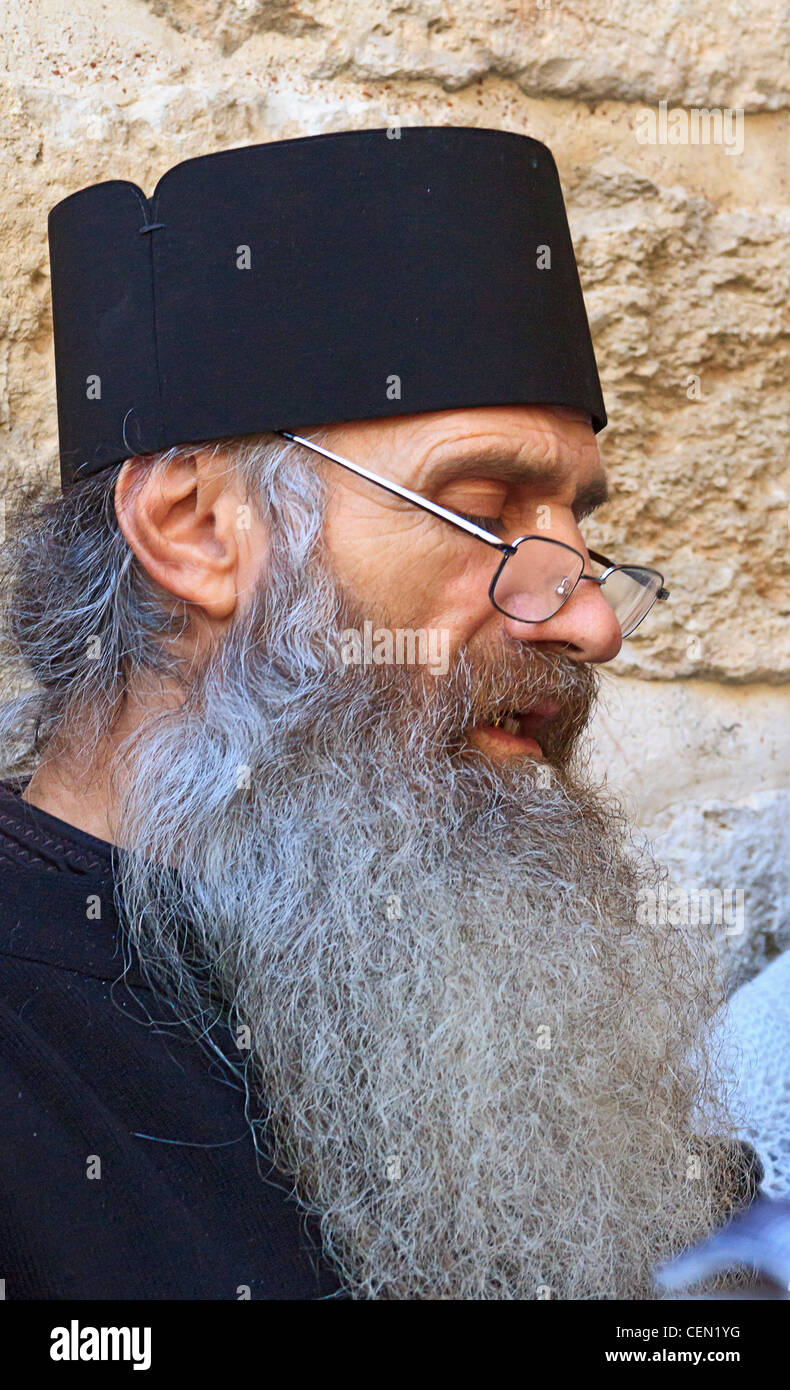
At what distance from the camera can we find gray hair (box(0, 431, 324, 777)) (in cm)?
146

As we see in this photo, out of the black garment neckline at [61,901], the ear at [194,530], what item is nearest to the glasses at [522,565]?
the ear at [194,530]

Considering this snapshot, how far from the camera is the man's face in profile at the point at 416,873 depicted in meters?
1.30

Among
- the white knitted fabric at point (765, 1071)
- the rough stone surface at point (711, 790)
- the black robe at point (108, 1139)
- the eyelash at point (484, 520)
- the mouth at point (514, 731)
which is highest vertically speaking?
the eyelash at point (484, 520)

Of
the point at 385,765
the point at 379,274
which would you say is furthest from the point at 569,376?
the point at 385,765

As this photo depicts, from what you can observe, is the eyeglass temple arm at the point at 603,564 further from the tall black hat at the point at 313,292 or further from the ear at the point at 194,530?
the ear at the point at 194,530

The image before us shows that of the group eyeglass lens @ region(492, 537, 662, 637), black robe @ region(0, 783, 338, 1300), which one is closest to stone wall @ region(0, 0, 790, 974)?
eyeglass lens @ region(492, 537, 662, 637)

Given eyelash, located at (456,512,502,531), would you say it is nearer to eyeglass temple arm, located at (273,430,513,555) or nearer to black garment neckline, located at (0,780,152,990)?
eyeglass temple arm, located at (273,430,513,555)

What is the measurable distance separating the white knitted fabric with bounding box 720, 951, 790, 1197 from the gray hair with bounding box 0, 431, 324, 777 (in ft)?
2.84

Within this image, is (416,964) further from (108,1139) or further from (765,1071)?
(765,1071)

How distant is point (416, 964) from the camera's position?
1362 mm

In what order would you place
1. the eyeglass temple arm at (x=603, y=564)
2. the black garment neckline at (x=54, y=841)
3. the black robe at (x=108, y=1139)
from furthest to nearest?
the eyeglass temple arm at (x=603, y=564)
the black garment neckline at (x=54, y=841)
the black robe at (x=108, y=1139)

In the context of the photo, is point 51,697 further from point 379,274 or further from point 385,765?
point 379,274

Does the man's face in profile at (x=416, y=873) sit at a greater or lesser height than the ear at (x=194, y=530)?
lesser

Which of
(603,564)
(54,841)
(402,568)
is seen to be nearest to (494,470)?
(402,568)
